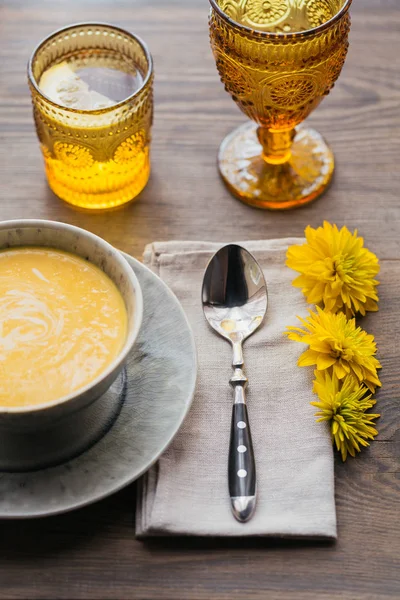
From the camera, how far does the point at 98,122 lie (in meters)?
1.06

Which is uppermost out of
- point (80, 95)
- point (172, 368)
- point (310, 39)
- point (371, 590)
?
point (310, 39)

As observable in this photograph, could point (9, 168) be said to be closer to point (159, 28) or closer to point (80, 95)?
point (80, 95)

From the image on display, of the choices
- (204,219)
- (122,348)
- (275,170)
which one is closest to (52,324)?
(122,348)

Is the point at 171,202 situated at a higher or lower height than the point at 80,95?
lower

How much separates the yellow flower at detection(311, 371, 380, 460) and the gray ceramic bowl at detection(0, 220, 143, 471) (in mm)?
241

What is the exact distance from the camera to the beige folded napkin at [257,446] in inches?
32.8

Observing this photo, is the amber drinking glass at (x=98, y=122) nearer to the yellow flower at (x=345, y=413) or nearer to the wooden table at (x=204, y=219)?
the wooden table at (x=204, y=219)

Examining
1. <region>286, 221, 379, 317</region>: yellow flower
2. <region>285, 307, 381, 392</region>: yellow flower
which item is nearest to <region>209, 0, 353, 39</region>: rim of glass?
<region>286, 221, 379, 317</region>: yellow flower

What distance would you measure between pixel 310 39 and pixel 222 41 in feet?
0.39

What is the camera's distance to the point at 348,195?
1.18m

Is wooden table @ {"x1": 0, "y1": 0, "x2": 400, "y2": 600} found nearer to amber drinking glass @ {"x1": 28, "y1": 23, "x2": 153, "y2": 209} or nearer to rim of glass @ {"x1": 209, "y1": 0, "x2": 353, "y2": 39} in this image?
amber drinking glass @ {"x1": 28, "y1": 23, "x2": 153, "y2": 209}

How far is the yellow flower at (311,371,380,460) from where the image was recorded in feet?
2.97

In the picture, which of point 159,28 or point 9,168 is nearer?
point 9,168

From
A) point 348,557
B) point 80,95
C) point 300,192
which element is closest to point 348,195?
point 300,192
